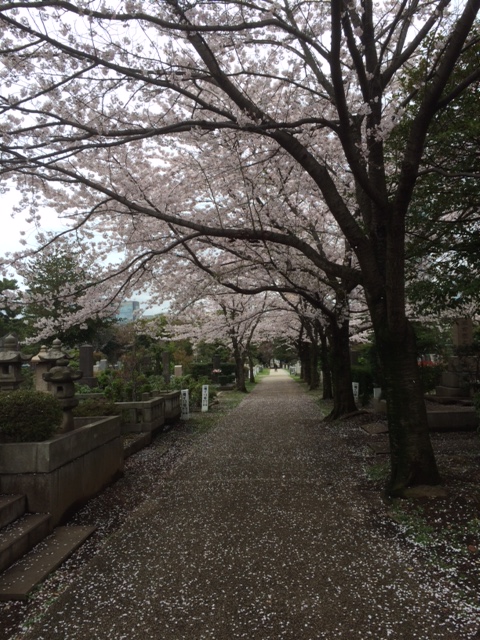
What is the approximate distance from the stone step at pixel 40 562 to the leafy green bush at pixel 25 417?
1019 millimetres

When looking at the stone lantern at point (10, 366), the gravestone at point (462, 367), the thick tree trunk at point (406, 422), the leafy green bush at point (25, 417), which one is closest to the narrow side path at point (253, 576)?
the thick tree trunk at point (406, 422)

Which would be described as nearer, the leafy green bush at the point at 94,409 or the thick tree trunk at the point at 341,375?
the leafy green bush at the point at 94,409

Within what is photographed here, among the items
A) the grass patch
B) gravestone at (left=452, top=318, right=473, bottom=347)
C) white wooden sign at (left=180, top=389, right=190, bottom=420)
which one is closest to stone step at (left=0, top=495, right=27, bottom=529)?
the grass patch

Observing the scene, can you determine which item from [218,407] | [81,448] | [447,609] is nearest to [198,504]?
[81,448]

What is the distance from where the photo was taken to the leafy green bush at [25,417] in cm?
497

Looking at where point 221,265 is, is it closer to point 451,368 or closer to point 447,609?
point 451,368

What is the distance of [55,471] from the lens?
499 cm

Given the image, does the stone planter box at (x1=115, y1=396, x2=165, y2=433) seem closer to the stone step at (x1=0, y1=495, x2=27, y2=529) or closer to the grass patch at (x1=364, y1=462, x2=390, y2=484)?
the grass patch at (x1=364, y1=462, x2=390, y2=484)

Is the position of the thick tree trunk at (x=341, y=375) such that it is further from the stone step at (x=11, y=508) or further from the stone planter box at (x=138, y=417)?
the stone step at (x=11, y=508)

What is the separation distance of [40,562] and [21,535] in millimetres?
306

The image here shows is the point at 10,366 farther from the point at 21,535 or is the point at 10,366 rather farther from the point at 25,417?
the point at 21,535

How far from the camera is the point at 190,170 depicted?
400 inches

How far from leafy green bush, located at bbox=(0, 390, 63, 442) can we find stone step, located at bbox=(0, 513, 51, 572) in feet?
2.60

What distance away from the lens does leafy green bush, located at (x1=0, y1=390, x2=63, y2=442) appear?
16.3 feet
